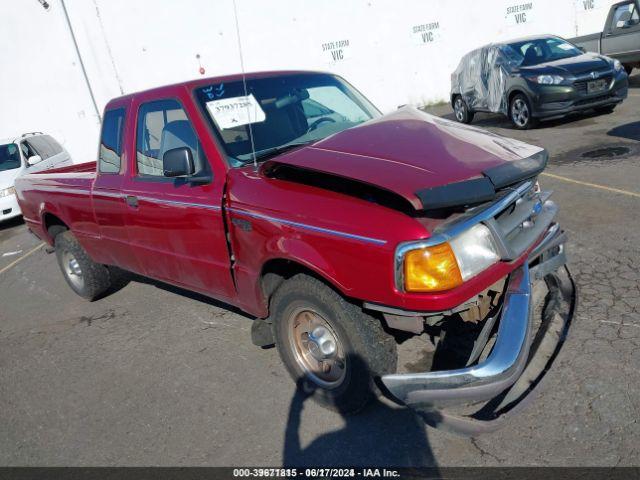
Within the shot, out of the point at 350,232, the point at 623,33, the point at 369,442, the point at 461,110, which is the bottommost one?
the point at 461,110

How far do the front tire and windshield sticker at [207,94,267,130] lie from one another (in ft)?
3.85

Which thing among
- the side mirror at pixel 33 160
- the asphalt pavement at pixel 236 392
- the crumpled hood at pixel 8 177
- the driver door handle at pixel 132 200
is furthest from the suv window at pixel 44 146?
the driver door handle at pixel 132 200

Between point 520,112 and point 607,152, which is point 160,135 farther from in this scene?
point 520,112

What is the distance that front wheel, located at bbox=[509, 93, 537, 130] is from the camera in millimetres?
10016

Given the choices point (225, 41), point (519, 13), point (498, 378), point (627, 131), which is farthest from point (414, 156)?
point (519, 13)

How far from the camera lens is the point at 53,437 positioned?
11.0 feet

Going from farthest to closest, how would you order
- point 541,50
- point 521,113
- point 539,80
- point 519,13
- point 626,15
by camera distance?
point 519,13, point 626,15, point 541,50, point 521,113, point 539,80

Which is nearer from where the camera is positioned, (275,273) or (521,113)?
(275,273)

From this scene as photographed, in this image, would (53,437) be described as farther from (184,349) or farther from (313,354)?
(313,354)

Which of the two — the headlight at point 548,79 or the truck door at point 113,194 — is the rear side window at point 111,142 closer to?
the truck door at point 113,194

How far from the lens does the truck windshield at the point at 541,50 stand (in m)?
10.3

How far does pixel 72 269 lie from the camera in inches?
223

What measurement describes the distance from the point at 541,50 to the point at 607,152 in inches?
149

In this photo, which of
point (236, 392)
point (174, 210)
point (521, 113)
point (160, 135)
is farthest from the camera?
point (521, 113)
